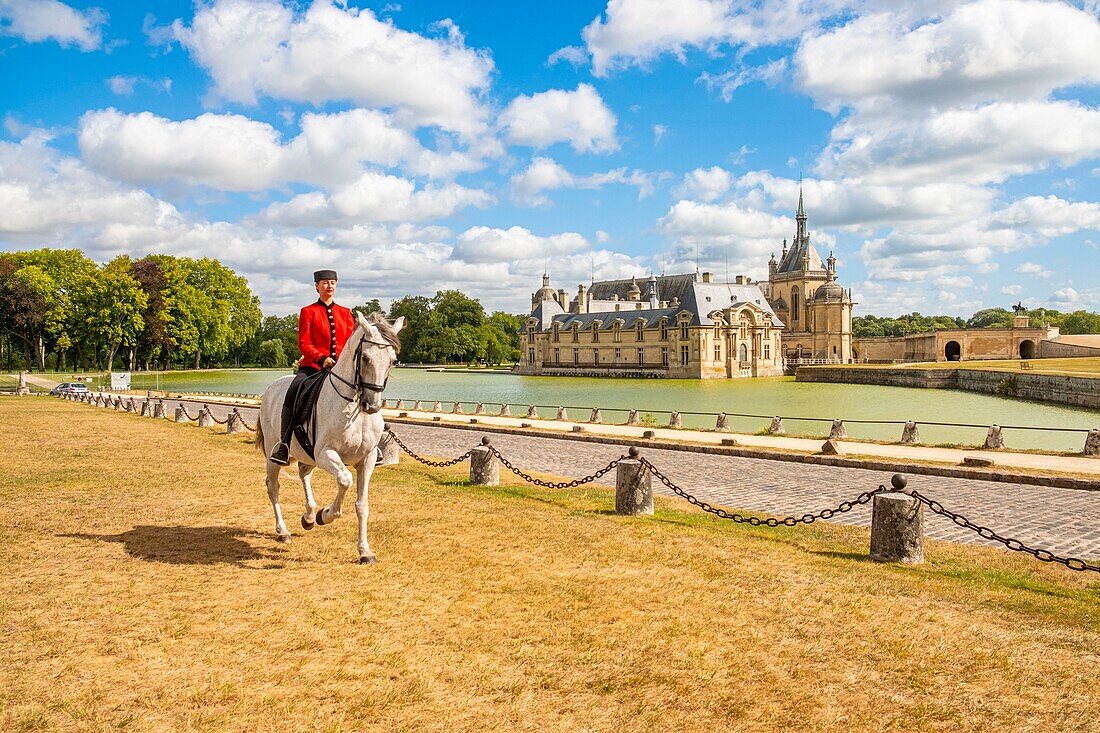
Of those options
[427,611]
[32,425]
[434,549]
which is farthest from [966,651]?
[32,425]

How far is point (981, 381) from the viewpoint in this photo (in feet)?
198

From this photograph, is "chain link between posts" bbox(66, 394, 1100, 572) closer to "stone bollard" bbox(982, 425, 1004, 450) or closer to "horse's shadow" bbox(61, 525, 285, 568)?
"horse's shadow" bbox(61, 525, 285, 568)

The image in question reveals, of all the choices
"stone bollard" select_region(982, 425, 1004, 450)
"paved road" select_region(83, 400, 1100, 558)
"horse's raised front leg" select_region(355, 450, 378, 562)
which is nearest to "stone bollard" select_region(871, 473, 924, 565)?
"paved road" select_region(83, 400, 1100, 558)

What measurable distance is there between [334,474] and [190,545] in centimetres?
211

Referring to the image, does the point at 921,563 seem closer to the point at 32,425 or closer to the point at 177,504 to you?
the point at 177,504

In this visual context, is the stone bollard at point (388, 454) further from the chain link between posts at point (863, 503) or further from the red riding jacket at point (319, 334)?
the red riding jacket at point (319, 334)

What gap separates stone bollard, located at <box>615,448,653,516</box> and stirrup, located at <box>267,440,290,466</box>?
4562 mm

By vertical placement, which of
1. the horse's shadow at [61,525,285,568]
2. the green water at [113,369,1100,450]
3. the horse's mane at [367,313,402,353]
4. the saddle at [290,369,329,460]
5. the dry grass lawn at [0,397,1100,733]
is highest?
the horse's mane at [367,313,402,353]

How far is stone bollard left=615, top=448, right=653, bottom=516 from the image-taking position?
10914mm

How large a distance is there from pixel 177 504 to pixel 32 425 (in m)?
17.0

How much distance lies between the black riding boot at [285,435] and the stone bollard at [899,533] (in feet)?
21.8

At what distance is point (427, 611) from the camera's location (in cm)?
645

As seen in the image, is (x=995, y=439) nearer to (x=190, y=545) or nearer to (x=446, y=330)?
(x=190, y=545)

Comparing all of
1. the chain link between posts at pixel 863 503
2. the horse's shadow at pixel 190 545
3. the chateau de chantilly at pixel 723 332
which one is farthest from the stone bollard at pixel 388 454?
the chateau de chantilly at pixel 723 332
